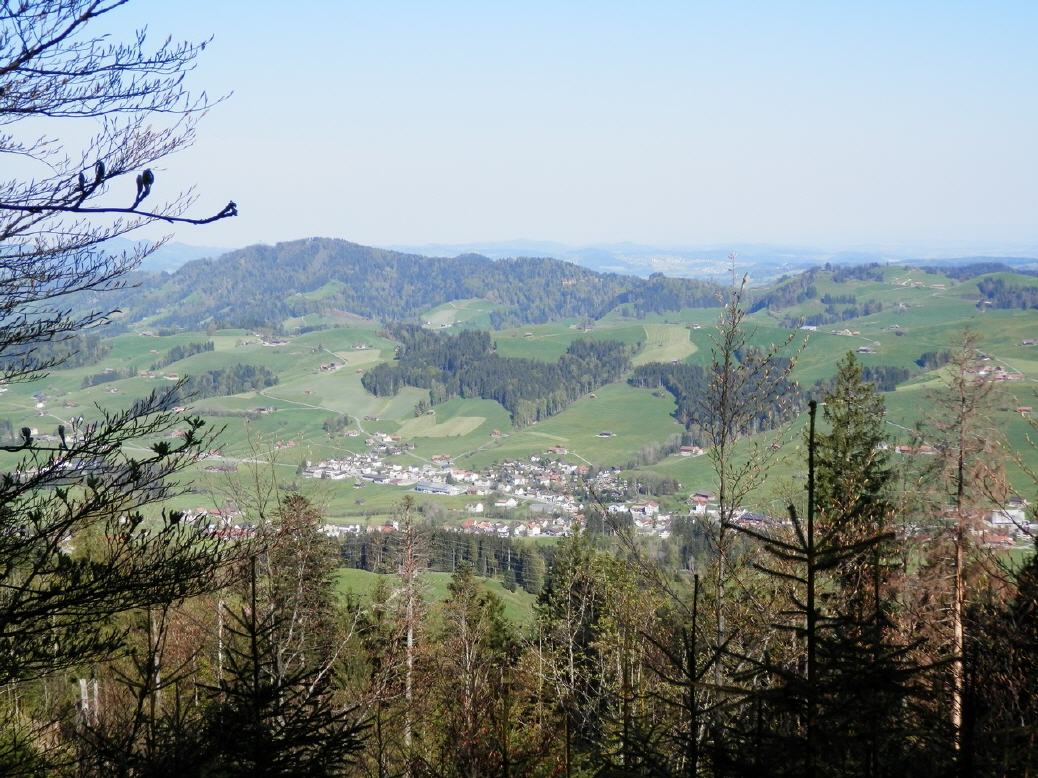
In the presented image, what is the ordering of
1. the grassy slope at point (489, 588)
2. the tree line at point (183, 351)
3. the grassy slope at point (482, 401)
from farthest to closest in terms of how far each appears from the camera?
the tree line at point (183, 351)
the grassy slope at point (482, 401)
the grassy slope at point (489, 588)

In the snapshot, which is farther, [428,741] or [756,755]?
[428,741]

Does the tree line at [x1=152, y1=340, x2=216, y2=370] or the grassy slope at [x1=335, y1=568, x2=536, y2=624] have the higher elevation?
the tree line at [x1=152, y1=340, x2=216, y2=370]

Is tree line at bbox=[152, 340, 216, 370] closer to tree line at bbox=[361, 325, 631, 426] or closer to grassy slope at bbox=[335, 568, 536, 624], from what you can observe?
tree line at bbox=[361, 325, 631, 426]

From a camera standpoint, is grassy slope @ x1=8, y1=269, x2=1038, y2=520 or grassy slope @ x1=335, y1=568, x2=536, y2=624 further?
grassy slope @ x1=8, y1=269, x2=1038, y2=520

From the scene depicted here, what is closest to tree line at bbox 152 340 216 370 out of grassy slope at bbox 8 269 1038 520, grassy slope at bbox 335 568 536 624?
grassy slope at bbox 8 269 1038 520

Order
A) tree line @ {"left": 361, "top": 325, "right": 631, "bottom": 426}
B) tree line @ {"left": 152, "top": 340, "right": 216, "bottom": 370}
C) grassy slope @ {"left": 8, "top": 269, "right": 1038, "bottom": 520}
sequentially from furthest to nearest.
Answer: tree line @ {"left": 152, "top": 340, "right": 216, "bottom": 370} → tree line @ {"left": 361, "top": 325, "right": 631, "bottom": 426} → grassy slope @ {"left": 8, "top": 269, "right": 1038, "bottom": 520}

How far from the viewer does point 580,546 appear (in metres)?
25.6

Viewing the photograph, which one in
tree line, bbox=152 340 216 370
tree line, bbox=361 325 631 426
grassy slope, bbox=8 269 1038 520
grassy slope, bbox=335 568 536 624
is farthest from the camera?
tree line, bbox=152 340 216 370

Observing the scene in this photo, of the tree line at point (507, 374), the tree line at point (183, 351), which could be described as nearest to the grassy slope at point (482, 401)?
the tree line at point (183, 351)

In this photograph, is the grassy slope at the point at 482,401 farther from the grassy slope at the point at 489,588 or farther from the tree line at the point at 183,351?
the grassy slope at the point at 489,588

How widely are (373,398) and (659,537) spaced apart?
282 feet

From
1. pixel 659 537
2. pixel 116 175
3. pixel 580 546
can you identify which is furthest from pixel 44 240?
pixel 659 537

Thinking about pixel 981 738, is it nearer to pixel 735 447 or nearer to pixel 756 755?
pixel 756 755

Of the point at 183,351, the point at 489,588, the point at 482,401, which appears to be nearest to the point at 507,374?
the point at 482,401
